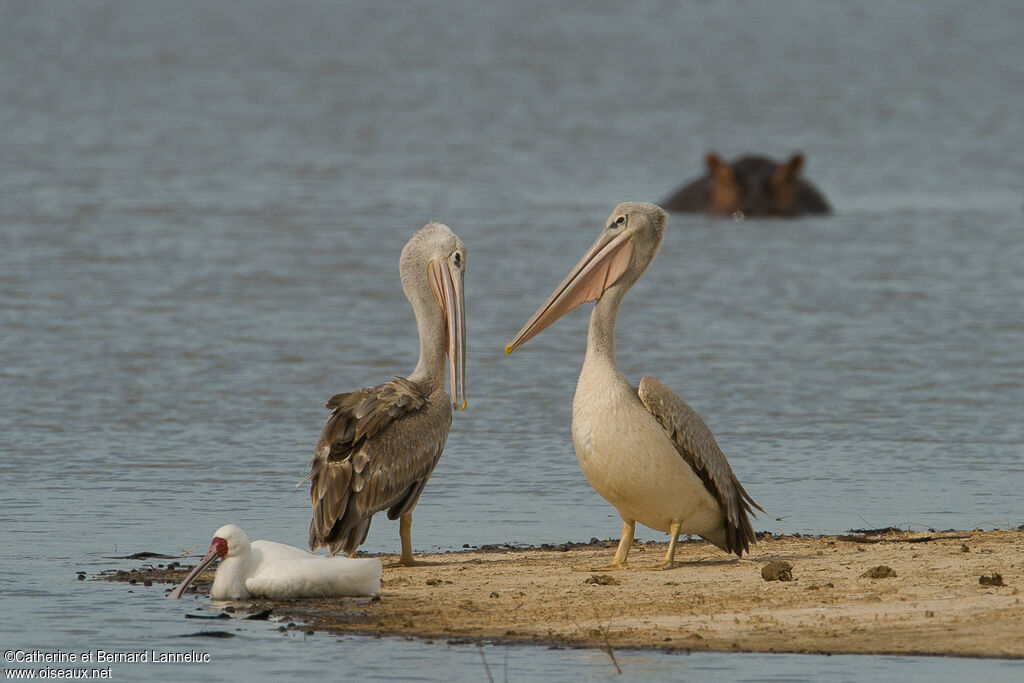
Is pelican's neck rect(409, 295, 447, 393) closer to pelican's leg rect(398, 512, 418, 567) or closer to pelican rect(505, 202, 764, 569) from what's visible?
pelican's leg rect(398, 512, 418, 567)

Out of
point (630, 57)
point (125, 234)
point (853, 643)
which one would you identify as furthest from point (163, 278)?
point (630, 57)

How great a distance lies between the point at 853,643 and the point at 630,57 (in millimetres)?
42902

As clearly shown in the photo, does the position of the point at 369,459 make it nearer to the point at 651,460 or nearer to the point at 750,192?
the point at 651,460

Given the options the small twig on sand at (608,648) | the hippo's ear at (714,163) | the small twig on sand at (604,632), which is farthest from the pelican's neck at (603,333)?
the hippo's ear at (714,163)

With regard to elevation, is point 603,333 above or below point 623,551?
above

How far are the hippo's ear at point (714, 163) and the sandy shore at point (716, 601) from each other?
1514cm

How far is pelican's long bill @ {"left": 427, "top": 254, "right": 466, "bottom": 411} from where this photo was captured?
863 centimetres

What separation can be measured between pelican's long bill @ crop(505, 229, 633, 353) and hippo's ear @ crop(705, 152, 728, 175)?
14.9 m

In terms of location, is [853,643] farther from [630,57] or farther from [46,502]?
[630,57]

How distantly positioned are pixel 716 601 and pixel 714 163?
16448 millimetres

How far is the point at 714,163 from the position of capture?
23188 millimetres

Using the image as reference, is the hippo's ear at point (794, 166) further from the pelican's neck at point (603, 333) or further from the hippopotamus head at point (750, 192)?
the pelican's neck at point (603, 333)

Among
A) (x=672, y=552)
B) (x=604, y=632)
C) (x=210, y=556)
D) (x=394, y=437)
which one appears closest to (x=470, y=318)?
(x=394, y=437)

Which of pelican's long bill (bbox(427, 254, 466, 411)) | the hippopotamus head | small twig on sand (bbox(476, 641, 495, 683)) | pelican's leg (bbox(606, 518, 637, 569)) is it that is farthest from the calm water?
pelican's leg (bbox(606, 518, 637, 569))
